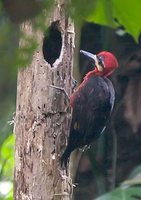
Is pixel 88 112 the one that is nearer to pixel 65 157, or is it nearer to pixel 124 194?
pixel 65 157

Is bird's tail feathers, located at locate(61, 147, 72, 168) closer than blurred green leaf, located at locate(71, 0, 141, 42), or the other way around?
blurred green leaf, located at locate(71, 0, 141, 42)

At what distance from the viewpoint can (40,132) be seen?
2.37 metres

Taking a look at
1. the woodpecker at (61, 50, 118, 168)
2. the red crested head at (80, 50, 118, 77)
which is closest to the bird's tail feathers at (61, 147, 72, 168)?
the woodpecker at (61, 50, 118, 168)

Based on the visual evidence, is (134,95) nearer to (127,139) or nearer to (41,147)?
(127,139)

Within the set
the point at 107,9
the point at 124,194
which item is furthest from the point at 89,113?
the point at 107,9

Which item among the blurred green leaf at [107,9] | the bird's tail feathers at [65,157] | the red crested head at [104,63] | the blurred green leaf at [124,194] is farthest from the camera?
the red crested head at [104,63]

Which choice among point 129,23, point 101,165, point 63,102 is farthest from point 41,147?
point 129,23

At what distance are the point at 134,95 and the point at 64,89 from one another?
1.40 meters

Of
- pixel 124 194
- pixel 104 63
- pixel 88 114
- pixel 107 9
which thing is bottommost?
pixel 107 9

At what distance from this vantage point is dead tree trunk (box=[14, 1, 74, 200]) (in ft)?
7.76

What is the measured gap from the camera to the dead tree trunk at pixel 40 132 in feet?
7.76

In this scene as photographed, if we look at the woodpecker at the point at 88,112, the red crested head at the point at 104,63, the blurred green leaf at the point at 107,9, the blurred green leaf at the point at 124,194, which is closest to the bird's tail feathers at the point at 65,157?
the woodpecker at the point at 88,112

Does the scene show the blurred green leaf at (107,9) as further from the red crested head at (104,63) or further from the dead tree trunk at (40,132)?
the red crested head at (104,63)

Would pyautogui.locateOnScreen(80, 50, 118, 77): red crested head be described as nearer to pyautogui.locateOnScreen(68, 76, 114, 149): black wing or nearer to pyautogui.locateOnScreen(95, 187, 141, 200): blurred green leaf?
pyautogui.locateOnScreen(68, 76, 114, 149): black wing
